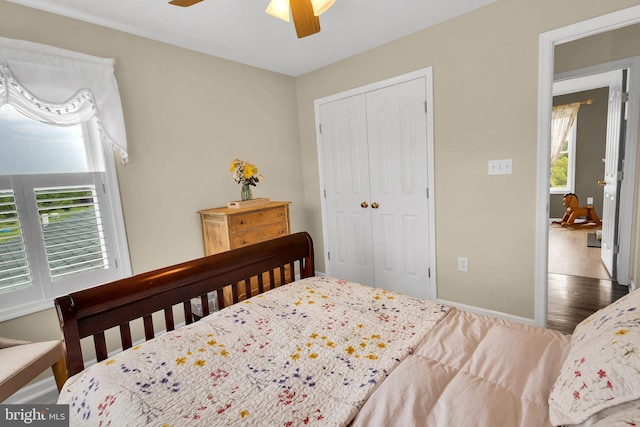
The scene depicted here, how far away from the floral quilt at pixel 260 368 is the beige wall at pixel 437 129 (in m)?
1.30

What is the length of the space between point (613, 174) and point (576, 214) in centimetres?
302

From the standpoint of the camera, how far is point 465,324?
136 cm

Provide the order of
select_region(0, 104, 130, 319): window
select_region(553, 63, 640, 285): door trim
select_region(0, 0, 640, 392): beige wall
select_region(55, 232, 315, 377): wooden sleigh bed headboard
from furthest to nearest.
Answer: select_region(553, 63, 640, 285): door trim < select_region(0, 0, 640, 392): beige wall < select_region(0, 104, 130, 319): window < select_region(55, 232, 315, 377): wooden sleigh bed headboard

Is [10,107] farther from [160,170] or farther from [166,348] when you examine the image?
[166,348]

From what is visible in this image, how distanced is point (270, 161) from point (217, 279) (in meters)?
1.92

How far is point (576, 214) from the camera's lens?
5688 millimetres

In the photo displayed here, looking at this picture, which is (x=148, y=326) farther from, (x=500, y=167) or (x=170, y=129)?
(x=500, y=167)

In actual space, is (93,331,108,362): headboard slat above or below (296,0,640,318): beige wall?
below

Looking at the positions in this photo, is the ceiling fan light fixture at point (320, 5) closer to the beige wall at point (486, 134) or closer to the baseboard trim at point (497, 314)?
the beige wall at point (486, 134)

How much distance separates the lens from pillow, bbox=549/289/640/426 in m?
0.71

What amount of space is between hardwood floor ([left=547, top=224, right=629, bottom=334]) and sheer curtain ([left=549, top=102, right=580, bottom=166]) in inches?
90.2

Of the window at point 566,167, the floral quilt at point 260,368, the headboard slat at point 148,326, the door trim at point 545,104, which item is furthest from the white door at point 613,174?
the headboard slat at point 148,326

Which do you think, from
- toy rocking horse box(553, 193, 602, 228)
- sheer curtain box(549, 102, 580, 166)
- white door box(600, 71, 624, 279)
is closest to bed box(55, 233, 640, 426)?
white door box(600, 71, 624, 279)

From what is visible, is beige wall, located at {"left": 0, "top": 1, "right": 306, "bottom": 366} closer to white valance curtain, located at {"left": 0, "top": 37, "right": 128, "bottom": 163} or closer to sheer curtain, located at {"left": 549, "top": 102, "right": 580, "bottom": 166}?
white valance curtain, located at {"left": 0, "top": 37, "right": 128, "bottom": 163}
